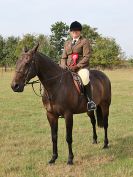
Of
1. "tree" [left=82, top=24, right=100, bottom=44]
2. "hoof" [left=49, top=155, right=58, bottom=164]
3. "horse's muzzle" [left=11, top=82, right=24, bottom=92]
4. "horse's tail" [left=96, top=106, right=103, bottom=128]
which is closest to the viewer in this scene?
"horse's muzzle" [left=11, top=82, right=24, bottom=92]

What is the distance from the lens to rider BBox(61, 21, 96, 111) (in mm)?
7772

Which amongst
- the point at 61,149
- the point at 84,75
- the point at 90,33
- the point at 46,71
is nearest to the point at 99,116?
the point at 61,149

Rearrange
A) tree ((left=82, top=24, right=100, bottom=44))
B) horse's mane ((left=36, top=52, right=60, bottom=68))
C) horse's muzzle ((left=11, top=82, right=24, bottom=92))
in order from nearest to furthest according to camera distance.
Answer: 1. horse's muzzle ((left=11, top=82, right=24, bottom=92))
2. horse's mane ((left=36, top=52, right=60, bottom=68))
3. tree ((left=82, top=24, right=100, bottom=44))

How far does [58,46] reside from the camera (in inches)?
3504

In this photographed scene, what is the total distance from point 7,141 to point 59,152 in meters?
1.79

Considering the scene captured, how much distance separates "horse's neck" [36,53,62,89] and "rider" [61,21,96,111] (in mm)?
614

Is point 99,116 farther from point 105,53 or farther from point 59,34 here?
point 59,34

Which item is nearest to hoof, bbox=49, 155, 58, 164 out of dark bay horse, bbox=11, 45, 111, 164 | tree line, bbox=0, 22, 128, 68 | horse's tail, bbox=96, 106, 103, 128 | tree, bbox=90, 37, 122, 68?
dark bay horse, bbox=11, 45, 111, 164

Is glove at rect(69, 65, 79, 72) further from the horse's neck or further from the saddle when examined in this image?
the horse's neck

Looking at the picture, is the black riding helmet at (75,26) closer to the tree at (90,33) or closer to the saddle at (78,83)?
the saddle at (78,83)

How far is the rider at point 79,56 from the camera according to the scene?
7.77 meters

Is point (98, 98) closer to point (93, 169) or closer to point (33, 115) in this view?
point (93, 169)

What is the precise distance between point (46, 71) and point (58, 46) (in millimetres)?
82468

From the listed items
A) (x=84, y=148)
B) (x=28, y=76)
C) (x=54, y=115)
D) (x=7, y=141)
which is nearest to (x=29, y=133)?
(x=7, y=141)
